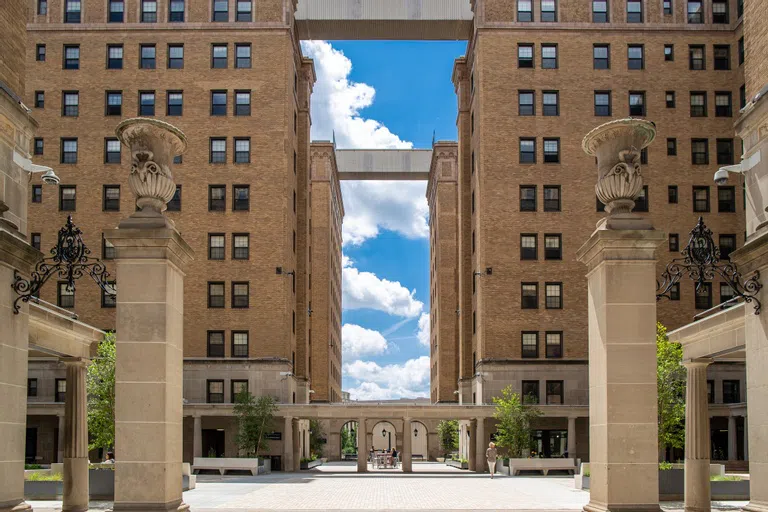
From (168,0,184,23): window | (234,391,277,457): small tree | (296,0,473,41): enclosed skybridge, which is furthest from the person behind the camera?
(296,0,473,41): enclosed skybridge

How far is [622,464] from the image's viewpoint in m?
19.4

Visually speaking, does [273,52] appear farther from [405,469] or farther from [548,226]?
[405,469]

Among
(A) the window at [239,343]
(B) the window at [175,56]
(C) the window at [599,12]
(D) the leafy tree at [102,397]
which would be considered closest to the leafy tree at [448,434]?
(A) the window at [239,343]

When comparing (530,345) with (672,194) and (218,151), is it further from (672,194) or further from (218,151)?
(218,151)

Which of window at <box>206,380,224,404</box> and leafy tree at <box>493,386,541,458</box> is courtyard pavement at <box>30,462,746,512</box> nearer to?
leafy tree at <box>493,386,541,458</box>

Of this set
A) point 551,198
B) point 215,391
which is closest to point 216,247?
point 215,391

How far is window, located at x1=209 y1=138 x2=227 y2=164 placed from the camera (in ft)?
212

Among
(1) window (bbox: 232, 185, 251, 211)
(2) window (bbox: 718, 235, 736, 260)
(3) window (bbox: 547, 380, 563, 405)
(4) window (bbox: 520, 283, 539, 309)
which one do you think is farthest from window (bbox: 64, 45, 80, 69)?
(2) window (bbox: 718, 235, 736, 260)

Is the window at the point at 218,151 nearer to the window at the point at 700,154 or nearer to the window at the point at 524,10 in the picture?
the window at the point at 524,10

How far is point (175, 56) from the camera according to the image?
65.2 metres

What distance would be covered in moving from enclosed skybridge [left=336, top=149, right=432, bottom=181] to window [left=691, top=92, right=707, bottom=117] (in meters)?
49.4

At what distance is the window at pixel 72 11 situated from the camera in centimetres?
6556

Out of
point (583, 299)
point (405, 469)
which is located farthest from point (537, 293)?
point (405, 469)

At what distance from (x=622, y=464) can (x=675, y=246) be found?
152ft
